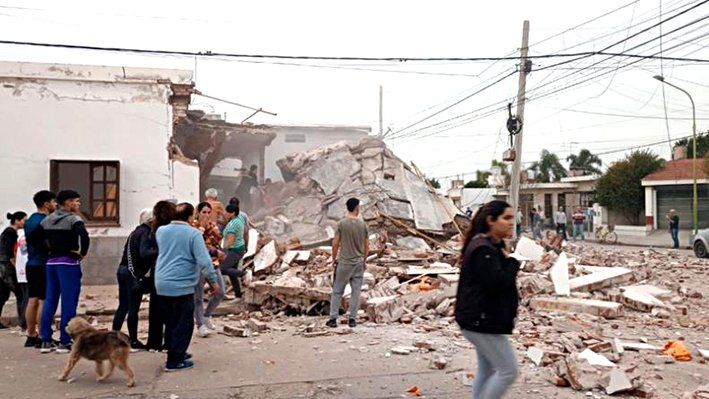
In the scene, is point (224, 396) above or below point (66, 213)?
below

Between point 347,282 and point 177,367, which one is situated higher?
point 347,282

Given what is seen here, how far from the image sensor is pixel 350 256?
7.69 m

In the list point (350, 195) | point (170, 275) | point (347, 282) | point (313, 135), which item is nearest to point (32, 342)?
point (170, 275)

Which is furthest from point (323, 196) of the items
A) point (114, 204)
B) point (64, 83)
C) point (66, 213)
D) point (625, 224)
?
point (625, 224)

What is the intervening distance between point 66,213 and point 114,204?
5.28 meters

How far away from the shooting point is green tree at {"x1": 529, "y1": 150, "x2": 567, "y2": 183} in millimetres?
56875

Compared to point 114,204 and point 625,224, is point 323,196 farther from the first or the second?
point 625,224

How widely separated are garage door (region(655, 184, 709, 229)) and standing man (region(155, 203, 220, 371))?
34.7 meters

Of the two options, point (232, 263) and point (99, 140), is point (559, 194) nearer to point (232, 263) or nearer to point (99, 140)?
point (99, 140)

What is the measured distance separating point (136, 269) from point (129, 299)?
1.12 feet

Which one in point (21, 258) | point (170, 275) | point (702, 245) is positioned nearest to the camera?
point (170, 275)

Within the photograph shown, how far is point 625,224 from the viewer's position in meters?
39.2

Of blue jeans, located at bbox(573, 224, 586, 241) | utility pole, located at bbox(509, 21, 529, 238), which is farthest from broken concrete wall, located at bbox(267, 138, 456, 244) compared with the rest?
blue jeans, located at bbox(573, 224, 586, 241)

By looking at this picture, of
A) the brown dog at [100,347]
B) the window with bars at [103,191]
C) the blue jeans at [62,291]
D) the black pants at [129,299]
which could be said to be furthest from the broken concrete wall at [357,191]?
the brown dog at [100,347]
